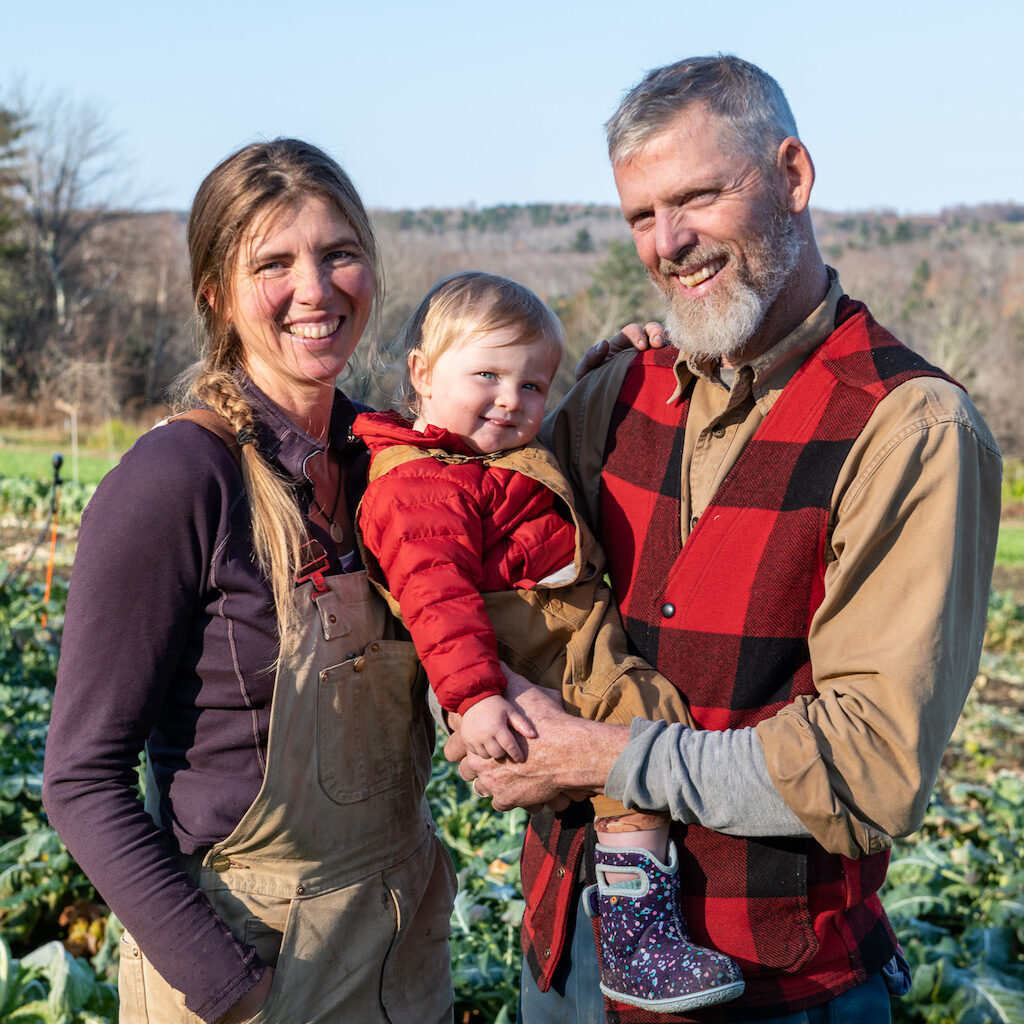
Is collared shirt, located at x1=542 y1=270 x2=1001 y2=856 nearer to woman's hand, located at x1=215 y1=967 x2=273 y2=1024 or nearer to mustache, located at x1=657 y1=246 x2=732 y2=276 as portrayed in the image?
mustache, located at x1=657 y1=246 x2=732 y2=276

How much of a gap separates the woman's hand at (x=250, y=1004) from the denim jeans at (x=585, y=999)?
27.9 inches

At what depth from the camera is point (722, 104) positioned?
2270 millimetres

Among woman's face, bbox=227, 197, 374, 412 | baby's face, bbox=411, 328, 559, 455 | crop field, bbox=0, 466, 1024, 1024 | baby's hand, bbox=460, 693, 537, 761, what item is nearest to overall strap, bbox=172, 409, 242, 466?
woman's face, bbox=227, 197, 374, 412

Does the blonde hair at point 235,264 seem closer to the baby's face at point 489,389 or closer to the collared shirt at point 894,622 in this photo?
the baby's face at point 489,389

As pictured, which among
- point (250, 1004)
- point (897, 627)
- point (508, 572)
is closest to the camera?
point (897, 627)

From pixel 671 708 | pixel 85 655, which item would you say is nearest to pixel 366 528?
pixel 85 655

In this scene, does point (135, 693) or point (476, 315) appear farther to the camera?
point (476, 315)

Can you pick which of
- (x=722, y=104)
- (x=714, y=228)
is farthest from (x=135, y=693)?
(x=722, y=104)

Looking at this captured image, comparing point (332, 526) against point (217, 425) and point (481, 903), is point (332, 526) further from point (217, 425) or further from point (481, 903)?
point (481, 903)

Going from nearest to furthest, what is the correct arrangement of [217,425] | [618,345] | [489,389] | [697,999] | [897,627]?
1. [897,627]
2. [697,999]
3. [217,425]
4. [489,389]
5. [618,345]

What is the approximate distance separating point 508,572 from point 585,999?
1.03m

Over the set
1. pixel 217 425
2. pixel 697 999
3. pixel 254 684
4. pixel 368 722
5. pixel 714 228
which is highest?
pixel 714 228

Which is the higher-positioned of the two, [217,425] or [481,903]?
[217,425]

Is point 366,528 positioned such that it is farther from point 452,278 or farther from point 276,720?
point 452,278
